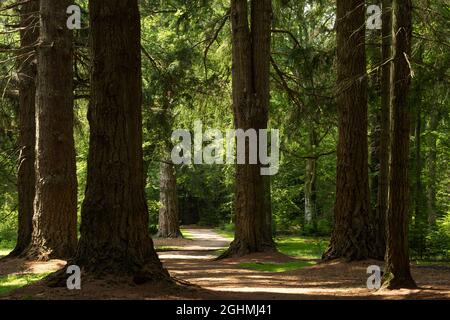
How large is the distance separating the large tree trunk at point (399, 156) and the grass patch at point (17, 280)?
6.11 metres

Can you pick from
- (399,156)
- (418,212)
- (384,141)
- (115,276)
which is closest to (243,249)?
(384,141)

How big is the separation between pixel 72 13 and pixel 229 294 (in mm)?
8740

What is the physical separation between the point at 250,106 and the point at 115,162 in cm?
776

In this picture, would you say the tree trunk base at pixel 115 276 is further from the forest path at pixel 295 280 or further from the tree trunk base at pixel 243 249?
the tree trunk base at pixel 243 249

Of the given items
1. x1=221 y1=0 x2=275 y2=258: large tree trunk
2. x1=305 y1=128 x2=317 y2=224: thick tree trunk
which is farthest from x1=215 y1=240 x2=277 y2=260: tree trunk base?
x1=305 y1=128 x2=317 y2=224: thick tree trunk

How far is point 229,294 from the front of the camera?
8.33 m

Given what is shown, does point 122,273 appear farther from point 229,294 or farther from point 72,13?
point 72,13

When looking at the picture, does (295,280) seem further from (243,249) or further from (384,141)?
(384,141)

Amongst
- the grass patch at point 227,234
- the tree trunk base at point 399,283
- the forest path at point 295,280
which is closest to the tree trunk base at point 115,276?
the forest path at point 295,280

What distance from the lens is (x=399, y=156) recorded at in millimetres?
8500

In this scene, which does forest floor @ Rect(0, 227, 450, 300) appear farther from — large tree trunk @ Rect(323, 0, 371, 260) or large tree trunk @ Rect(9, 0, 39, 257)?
large tree trunk @ Rect(9, 0, 39, 257)

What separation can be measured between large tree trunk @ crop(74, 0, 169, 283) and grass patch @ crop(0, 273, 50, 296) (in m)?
2.65
